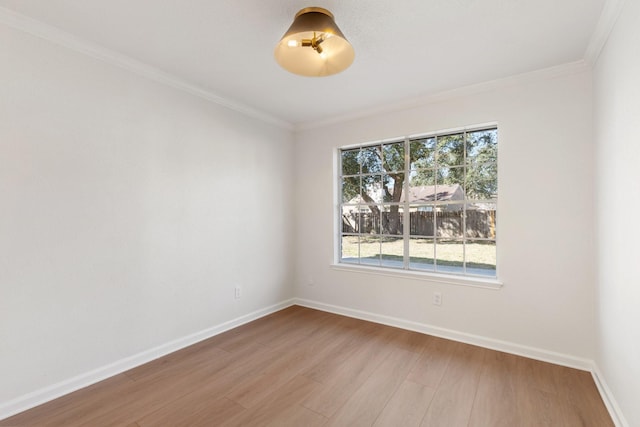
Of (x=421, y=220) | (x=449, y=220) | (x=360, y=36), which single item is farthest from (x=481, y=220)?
(x=360, y=36)

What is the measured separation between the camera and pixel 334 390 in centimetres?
211

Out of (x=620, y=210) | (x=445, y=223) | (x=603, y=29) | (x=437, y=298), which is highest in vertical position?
(x=603, y=29)

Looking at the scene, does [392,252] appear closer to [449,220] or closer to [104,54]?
[449,220]

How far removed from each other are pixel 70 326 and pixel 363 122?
11.3ft

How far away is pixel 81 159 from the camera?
2143 mm

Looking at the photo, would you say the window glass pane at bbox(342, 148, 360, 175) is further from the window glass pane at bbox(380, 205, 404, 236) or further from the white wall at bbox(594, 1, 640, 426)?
the white wall at bbox(594, 1, 640, 426)

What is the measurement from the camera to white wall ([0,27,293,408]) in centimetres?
188

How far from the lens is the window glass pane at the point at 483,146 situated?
2871mm

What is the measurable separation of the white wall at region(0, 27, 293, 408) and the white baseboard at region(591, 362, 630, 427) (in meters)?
3.20

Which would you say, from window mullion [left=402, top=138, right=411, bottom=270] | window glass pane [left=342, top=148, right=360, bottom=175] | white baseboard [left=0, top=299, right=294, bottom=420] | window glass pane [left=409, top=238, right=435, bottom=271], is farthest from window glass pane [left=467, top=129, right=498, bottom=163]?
white baseboard [left=0, top=299, right=294, bottom=420]

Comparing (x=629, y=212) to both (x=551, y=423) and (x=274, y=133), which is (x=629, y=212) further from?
(x=274, y=133)

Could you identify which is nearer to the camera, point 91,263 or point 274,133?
point 91,263

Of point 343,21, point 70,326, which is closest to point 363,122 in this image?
point 343,21

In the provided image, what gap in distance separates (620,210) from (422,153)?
181 centimetres
